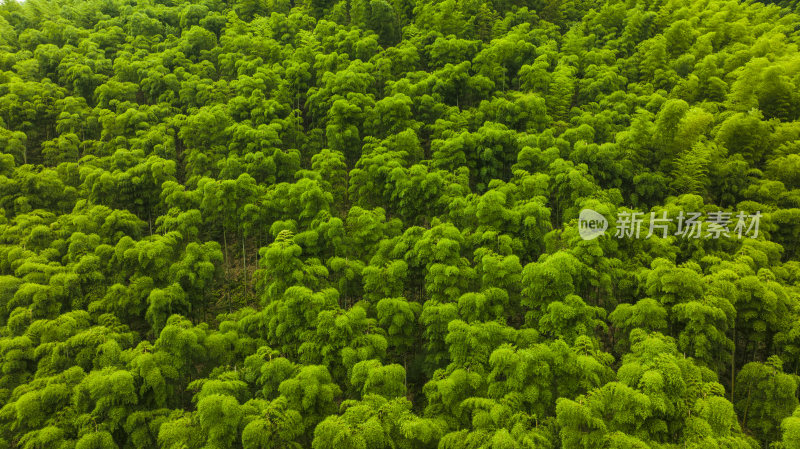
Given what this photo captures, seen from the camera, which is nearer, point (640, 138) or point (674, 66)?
point (640, 138)

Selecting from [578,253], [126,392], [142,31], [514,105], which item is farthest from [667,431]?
[142,31]

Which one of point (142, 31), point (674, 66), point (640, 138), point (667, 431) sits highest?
point (142, 31)

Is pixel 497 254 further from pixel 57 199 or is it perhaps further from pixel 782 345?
pixel 57 199

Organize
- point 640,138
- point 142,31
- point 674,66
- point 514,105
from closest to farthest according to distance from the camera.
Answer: point 640,138, point 514,105, point 674,66, point 142,31

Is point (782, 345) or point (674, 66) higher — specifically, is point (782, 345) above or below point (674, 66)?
below

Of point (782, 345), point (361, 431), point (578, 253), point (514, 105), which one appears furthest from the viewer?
point (514, 105)

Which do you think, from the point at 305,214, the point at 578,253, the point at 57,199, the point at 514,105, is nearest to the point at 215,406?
the point at 305,214
